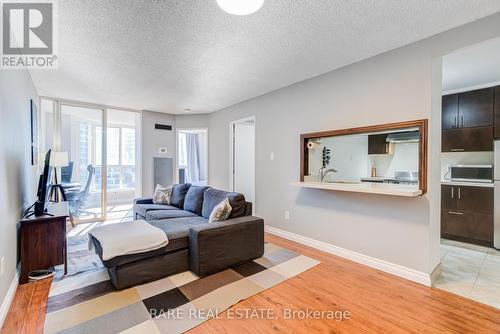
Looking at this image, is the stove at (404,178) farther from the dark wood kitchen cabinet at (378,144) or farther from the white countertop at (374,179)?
the dark wood kitchen cabinet at (378,144)

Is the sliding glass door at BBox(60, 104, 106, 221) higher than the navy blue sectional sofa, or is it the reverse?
the sliding glass door at BBox(60, 104, 106, 221)

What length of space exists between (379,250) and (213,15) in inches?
116

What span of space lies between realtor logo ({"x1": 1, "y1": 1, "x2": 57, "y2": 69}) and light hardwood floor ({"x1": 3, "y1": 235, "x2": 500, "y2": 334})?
6.90ft

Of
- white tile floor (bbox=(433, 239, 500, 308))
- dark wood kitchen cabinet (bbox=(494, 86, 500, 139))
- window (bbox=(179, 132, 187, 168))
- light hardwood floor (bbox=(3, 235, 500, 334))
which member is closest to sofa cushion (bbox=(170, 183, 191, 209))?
light hardwood floor (bbox=(3, 235, 500, 334))

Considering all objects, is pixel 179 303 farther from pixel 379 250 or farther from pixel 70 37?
pixel 70 37

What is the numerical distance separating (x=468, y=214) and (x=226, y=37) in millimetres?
4186

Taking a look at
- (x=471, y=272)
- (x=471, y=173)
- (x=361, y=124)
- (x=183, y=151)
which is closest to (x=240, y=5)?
(x=361, y=124)

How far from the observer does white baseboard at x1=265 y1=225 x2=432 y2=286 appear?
241cm

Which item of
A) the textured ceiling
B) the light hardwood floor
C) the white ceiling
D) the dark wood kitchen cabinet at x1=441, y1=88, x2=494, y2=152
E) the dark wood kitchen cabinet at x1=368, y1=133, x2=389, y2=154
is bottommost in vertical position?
the light hardwood floor

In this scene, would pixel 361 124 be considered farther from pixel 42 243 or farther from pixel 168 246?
pixel 42 243

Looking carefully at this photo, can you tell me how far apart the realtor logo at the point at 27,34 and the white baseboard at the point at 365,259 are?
3.75m

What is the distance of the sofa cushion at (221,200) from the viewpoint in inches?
120

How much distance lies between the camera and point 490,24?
203 cm

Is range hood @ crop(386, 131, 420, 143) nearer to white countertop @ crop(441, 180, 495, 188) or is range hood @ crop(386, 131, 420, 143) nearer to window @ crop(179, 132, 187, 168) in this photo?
white countertop @ crop(441, 180, 495, 188)
